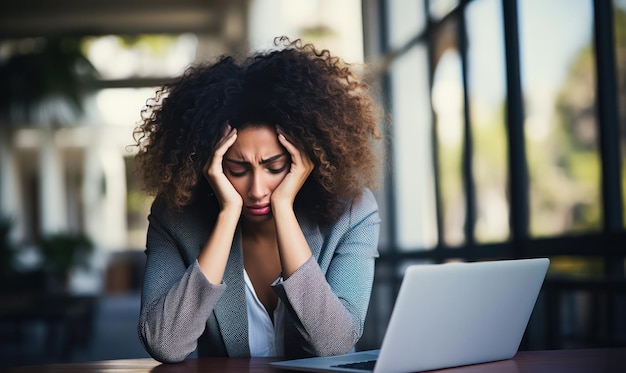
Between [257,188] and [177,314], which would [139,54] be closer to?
[257,188]

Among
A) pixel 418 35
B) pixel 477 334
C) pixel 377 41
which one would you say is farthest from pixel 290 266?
pixel 377 41

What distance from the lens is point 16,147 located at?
16.2 meters

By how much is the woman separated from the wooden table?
0.43ft

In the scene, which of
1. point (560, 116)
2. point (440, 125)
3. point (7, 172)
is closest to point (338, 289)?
point (560, 116)

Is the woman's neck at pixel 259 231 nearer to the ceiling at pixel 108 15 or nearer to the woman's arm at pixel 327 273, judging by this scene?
the woman's arm at pixel 327 273

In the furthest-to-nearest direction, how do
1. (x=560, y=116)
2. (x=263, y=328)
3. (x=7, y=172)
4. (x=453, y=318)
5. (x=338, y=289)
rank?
(x=7, y=172), (x=560, y=116), (x=263, y=328), (x=338, y=289), (x=453, y=318)

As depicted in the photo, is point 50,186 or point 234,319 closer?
point 234,319

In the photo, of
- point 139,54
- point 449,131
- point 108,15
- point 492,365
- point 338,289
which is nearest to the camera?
point 492,365

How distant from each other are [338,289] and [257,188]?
0.29 meters

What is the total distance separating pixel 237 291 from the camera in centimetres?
187

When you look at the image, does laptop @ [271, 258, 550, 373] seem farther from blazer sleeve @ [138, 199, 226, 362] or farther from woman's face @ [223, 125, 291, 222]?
woman's face @ [223, 125, 291, 222]

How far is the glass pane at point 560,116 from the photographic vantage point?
10.8 feet

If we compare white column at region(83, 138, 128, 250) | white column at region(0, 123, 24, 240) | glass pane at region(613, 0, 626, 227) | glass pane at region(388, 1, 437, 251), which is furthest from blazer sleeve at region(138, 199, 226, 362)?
white column at region(83, 138, 128, 250)

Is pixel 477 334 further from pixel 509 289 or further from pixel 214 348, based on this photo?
pixel 214 348
